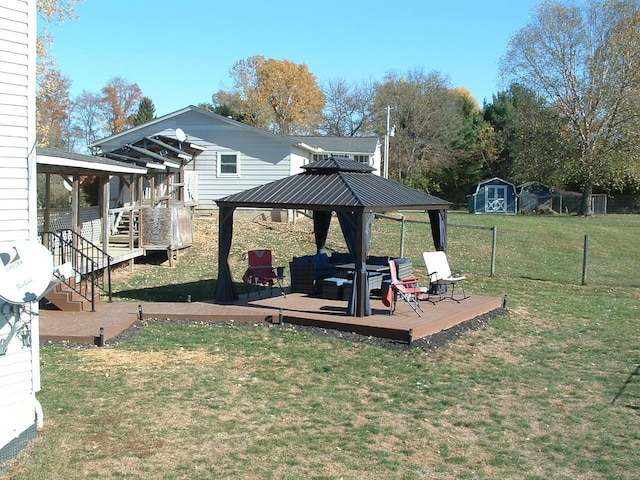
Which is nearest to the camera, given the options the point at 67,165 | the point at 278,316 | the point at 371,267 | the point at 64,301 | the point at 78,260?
the point at 278,316

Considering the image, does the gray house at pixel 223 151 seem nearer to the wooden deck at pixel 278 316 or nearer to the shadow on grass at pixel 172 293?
the shadow on grass at pixel 172 293

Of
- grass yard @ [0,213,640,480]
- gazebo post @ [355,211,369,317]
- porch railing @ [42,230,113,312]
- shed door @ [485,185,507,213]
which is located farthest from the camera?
shed door @ [485,185,507,213]

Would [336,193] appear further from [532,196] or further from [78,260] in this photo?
[532,196]

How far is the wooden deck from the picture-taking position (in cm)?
1016

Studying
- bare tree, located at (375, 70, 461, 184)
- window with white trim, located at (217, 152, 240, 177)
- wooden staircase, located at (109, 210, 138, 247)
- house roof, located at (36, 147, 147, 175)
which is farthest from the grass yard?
bare tree, located at (375, 70, 461, 184)

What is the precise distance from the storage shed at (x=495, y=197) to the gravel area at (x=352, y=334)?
119 ft

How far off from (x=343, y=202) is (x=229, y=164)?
15.7 meters

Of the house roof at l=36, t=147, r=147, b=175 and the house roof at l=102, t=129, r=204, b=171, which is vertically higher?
the house roof at l=102, t=129, r=204, b=171

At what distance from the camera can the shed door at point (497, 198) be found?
4722 centimetres

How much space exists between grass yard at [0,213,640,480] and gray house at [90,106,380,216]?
14.8 metres

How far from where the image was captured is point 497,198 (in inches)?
1869

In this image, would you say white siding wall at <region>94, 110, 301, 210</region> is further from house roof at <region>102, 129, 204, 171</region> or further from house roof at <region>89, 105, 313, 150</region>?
house roof at <region>102, 129, 204, 171</region>

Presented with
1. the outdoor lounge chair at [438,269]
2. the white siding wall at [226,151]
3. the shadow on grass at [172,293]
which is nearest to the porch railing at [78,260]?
the shadow on grass at [172,293]

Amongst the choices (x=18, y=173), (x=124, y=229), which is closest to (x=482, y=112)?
(x=124, y=229)
